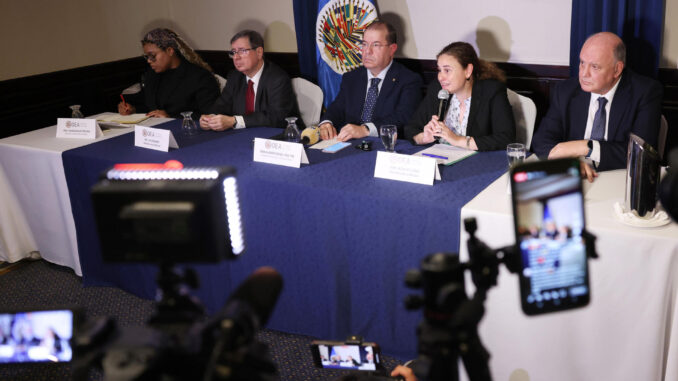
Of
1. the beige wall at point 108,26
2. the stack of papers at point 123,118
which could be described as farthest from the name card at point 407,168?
the beige wall at point 108,26

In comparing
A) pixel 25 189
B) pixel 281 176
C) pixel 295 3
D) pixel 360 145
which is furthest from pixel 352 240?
pixel 295 3

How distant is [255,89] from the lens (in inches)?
141

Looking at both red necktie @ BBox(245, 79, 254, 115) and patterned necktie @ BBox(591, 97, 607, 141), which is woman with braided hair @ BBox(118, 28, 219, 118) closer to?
red necktie @ BBox(245, 79, 254, 115)

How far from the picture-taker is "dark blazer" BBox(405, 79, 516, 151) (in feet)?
8.52

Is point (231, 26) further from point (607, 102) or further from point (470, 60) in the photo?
point (607, 102)

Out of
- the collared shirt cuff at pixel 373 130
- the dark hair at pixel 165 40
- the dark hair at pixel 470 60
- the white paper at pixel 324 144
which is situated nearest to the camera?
the dark hair at pixel 470 60

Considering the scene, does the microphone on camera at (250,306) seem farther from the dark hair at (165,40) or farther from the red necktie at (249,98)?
the dark hair at (165,40)

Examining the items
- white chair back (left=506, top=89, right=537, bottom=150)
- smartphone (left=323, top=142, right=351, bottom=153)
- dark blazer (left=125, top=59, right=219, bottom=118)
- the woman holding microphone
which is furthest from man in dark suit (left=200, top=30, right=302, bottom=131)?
white chair back (left=506, top=89, right=537, bottom=150)

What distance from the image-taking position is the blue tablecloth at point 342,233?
2119mm

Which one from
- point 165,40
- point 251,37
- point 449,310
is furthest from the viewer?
point 165,40

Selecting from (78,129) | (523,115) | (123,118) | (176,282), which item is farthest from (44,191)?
(176,282)

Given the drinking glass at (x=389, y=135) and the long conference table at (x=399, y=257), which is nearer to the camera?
the long conference table at (x=399, y=257)

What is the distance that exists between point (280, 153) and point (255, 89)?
1150 millimetres

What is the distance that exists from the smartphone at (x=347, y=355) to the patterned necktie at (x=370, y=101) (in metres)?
1.76
